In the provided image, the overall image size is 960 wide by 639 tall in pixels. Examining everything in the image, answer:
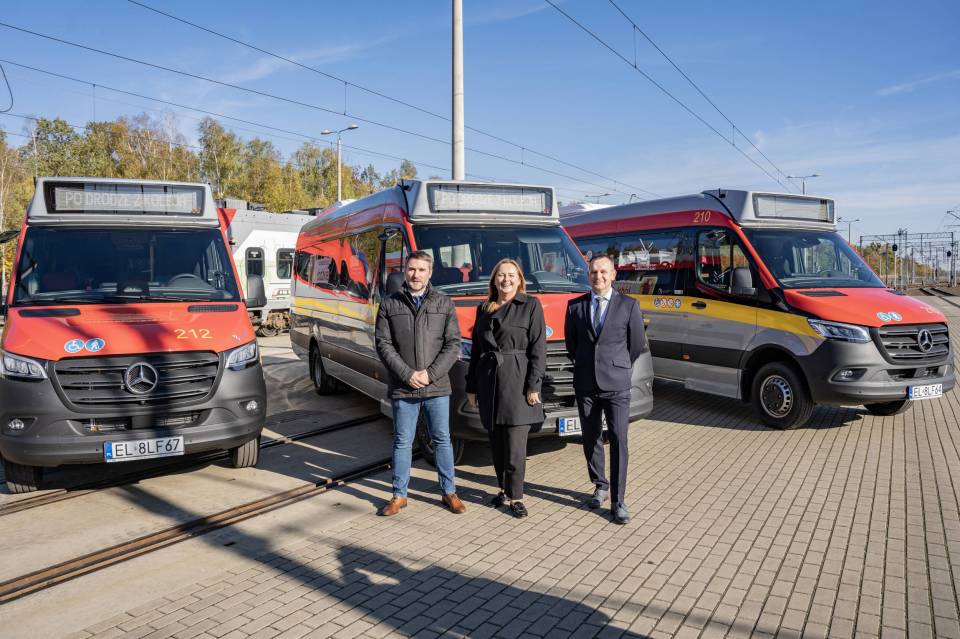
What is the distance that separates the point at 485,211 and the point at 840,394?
4.13 metres

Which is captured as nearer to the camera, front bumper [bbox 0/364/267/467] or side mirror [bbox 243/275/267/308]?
front bumper [bbox 0/364/267/467]

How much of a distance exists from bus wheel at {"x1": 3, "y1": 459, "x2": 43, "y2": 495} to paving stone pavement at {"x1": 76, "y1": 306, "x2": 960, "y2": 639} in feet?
8.26

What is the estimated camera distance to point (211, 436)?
5609 millimetres

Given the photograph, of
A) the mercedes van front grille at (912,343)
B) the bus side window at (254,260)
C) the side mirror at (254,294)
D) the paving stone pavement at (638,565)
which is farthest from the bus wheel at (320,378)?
the bus side window at (254,260)

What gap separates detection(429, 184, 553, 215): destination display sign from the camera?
6.86 m

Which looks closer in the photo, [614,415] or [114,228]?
[614,415]

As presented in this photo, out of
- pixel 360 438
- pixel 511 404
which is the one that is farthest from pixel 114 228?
pixel 511 404

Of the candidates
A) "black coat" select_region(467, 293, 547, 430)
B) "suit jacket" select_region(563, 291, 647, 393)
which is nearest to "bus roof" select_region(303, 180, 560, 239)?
"black coat" select_region(467, 293, 547, 430)

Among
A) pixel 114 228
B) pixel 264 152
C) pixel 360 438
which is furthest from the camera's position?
pixel 264 152

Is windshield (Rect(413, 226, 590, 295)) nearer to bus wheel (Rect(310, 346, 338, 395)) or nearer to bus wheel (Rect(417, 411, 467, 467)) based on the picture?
bus wheel (Rect(417, 411, 467, 467))

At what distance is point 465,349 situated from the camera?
576 cm

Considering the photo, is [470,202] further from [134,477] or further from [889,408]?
[889,408]

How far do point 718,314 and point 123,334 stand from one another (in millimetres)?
6442

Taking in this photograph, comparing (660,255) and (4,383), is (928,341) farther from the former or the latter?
(4,383)
